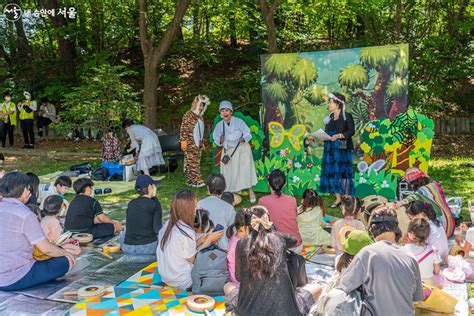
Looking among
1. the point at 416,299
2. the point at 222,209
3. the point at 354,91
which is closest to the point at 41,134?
the point at 354,91

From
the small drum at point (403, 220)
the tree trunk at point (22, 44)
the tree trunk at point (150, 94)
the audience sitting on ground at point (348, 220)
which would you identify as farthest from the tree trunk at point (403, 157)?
the tree trunk at point (22, 44)

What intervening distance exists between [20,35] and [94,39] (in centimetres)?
323

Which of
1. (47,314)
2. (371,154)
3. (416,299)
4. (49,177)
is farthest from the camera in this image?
(49,177)

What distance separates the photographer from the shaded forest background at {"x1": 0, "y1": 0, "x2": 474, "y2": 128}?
11.9m

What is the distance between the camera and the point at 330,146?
7738 mm

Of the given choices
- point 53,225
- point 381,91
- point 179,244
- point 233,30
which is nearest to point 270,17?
point 381,91

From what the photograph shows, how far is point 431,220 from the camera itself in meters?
4.90

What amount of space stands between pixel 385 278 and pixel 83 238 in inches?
151

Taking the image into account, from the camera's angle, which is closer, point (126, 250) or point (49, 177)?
point (126, 250)

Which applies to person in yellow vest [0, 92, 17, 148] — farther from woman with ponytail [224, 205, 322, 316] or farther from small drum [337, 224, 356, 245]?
woman with ponytail [224, 205, 322, 316]

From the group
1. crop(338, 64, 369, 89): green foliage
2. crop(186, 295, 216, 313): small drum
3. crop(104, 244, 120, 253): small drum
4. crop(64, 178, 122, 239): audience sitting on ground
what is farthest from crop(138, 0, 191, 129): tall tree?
crop(186, 295, 216, 313): small drum

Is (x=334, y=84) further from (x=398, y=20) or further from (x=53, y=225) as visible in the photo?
(x=398, y=20)

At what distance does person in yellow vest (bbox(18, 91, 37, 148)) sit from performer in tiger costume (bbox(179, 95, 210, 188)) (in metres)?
6.56

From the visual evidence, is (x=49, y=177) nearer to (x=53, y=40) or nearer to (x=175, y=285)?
(x=175, y=285)
